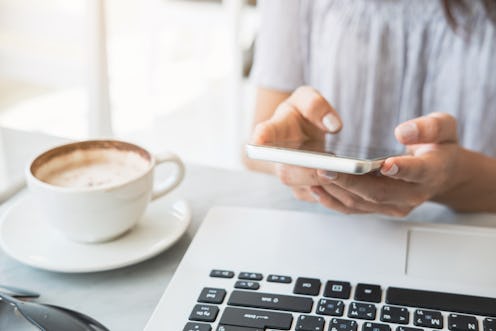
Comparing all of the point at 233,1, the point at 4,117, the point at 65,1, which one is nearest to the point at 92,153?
the point at 233,1

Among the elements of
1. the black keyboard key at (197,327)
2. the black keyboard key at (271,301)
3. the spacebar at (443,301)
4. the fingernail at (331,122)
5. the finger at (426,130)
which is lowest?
the black keyboard key at (197,327)

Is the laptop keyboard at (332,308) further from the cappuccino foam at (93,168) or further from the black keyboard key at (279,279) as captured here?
the cappuccino foam at (93,168)

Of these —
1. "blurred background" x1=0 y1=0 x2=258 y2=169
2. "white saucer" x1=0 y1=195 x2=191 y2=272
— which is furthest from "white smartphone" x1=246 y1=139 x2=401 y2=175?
"blurred background" x1=0 y1=0 x2=258 y2=169

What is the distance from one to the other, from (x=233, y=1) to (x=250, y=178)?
1.19 m

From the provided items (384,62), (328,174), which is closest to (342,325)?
(328,174)

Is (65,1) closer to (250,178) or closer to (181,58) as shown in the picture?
(181,58)

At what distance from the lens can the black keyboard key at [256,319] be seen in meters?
0.40

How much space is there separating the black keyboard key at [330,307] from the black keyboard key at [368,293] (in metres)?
0.02

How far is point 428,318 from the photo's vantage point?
0.40 metres

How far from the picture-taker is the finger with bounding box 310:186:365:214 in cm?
53

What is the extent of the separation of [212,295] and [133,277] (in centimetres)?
9

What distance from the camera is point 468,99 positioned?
0.85 meters

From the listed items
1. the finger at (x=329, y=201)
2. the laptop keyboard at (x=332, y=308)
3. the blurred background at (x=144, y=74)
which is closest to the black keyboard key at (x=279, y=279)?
the laptop keyboard at (x=332, y=308)

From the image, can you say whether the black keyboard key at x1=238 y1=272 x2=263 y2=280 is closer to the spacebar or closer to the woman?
the spacebar
